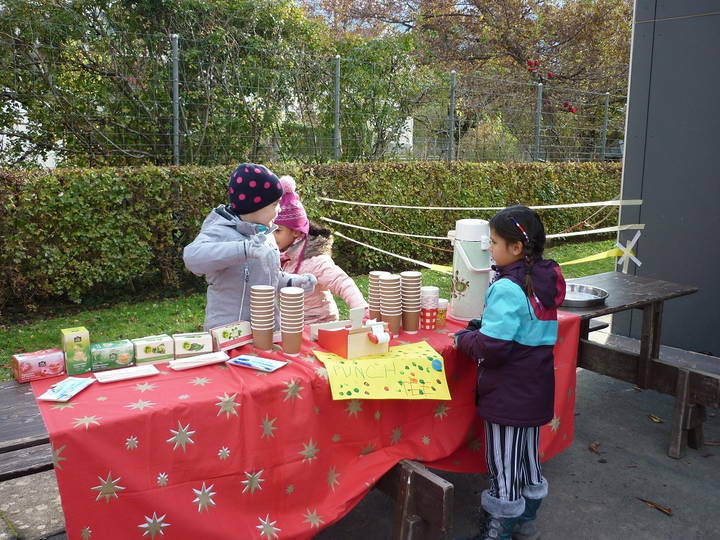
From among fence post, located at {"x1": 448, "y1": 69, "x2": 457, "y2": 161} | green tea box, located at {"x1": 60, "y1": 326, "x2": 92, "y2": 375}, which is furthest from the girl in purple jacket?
fence post, located at {"x1": 448, "y1": 69, "x2": 457, "y2": 161}

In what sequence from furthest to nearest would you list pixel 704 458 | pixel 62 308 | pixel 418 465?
pixel 62 308 < pixel 704 458 < pixel 418 465

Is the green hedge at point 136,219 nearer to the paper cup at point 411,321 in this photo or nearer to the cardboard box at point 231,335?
the cardboard box at point 231,335

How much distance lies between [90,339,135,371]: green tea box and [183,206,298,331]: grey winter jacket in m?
0.46

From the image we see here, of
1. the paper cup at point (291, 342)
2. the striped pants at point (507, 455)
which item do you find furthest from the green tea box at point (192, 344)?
the striped pants at point (507, 455)

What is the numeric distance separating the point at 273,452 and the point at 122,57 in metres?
6.64

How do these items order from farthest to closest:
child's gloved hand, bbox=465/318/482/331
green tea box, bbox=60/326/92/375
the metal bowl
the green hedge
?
the green hedge
the metal bowl
child's gloved hand, bbox=465/318/482/331
green tea box, bbox=60/326/92/375

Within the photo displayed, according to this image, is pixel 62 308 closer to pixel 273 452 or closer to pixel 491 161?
pixel 273 452

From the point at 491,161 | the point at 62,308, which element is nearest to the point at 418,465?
the point at 62,308

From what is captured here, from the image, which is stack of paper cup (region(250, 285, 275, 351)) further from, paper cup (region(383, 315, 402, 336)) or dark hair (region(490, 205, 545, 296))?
dark hair (region(490, 205, 545, 296))

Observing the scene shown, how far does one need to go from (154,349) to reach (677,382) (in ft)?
9.92

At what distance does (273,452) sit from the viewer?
7.41ft

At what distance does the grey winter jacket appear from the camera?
2.67 meters

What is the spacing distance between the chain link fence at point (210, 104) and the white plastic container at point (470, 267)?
528 cm

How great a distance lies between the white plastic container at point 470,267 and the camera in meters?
3.09
